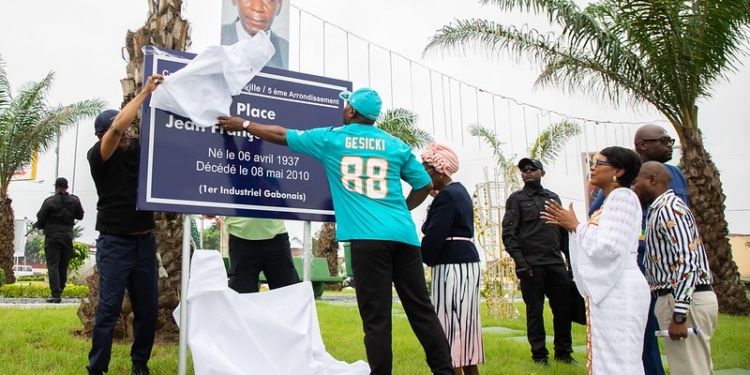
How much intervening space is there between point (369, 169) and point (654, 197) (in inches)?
71.6

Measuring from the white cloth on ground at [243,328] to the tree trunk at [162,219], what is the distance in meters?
2.13

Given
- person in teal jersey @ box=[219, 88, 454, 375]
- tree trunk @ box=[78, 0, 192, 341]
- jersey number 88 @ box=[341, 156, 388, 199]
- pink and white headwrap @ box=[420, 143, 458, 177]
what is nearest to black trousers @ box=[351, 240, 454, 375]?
person in teal jersey @ box=[219, 88, 454, 375]

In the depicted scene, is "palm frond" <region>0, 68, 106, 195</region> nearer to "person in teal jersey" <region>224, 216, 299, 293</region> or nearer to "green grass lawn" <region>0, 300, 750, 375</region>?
"green grass lawn" <region>0, 300, 750, 375</region>

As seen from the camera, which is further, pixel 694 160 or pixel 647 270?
pixel 694 160

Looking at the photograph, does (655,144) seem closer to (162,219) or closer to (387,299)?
(387,299)

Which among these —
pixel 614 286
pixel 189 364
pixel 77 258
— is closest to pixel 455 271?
pixel 614 286

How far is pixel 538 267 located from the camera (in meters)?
6.25

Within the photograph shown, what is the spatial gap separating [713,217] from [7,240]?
16.6 m

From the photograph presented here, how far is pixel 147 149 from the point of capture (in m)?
3.98

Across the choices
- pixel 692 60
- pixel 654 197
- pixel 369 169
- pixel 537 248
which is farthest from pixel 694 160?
pixel 369 169

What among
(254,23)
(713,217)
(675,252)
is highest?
(254,23)

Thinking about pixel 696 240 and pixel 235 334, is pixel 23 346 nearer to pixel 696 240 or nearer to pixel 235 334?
pixel 235 334

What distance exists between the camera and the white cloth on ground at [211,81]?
13.4ft

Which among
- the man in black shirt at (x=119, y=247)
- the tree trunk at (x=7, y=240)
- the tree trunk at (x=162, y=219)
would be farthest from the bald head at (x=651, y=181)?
the tree trunk at (x=7, y=240)
